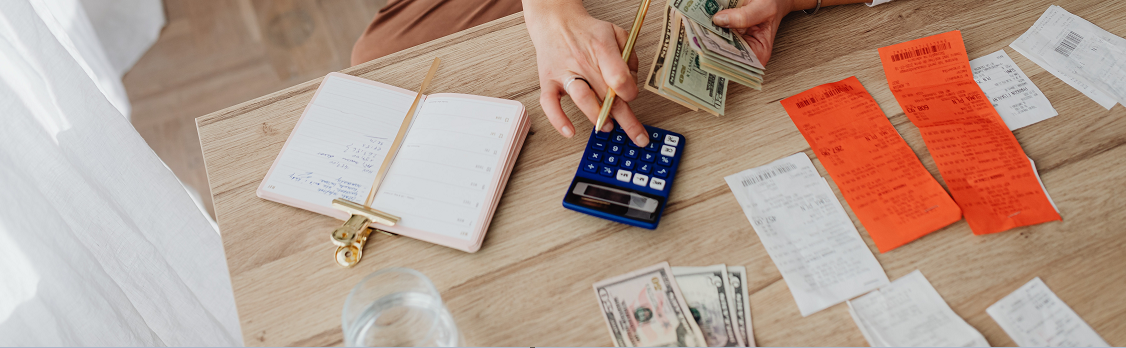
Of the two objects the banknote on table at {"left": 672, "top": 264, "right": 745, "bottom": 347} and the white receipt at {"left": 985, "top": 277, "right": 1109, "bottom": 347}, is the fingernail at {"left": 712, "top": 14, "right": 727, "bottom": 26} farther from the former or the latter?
the white receipt at {"left": 985, "top": 277, "right": 1109, "bottom": 347}

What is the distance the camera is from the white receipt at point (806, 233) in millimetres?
642

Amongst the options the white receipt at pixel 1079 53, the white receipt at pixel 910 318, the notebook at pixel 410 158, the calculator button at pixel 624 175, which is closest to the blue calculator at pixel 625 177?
the calculator button at pixel 624 175

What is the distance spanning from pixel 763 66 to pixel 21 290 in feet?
3.46

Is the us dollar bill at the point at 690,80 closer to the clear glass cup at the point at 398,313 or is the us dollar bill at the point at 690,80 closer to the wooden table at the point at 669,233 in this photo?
the wooden table at the point at 669,233

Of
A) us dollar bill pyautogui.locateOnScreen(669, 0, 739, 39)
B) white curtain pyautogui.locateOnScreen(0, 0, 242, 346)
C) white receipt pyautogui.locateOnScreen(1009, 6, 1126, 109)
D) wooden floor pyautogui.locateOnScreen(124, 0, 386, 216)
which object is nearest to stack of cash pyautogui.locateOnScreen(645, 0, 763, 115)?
us dollar bill pyautogui.locateOnScreen(669, 0, 739, 39)

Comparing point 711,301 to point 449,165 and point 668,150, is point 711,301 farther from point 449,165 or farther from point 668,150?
point 449,165

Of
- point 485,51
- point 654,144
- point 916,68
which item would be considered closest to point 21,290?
point 485,51

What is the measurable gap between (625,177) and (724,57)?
22 cm

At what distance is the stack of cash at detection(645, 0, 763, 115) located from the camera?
728mm

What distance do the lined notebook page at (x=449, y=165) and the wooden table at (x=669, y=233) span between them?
3 centimetres

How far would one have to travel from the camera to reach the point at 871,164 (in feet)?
2.40

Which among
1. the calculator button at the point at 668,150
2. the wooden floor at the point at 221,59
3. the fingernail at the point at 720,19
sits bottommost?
the wooden floor at the point at 221,59

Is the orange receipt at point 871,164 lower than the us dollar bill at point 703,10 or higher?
lower

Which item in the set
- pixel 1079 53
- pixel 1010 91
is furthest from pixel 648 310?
pixel 1079 53
